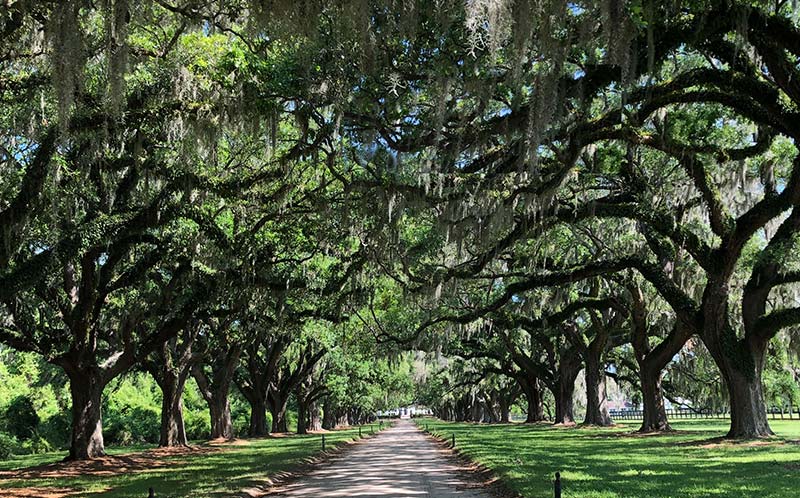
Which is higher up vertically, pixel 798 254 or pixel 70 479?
pixel 798 254

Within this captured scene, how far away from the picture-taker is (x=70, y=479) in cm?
1412

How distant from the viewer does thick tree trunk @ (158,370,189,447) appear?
23.5 meters

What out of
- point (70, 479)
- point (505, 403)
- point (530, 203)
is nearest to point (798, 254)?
point (530, 203)

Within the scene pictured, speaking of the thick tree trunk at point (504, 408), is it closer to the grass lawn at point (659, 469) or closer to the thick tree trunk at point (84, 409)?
the grass lawn at point (659, 469)

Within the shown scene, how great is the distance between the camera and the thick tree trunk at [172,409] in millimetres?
23500

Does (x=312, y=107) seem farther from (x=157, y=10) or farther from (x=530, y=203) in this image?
(x=530, y=203)

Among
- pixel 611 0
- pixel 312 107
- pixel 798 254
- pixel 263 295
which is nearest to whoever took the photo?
pixel 611 0

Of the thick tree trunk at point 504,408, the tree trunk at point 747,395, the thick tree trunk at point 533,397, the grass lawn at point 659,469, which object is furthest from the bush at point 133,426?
the tree trunk at point 747,395

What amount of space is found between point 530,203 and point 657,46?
4.46 metres

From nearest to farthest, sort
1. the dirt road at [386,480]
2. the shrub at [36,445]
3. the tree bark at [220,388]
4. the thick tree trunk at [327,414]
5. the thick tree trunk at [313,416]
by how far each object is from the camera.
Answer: the dirt road at [386,480] → the tree bark at [220,388] → the shrub at [36,445] → the thick tree trunk at [313,416] → the thick tree trunk at [327,414]

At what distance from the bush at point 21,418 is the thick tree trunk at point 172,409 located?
46.8ft

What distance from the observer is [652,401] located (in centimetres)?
2370

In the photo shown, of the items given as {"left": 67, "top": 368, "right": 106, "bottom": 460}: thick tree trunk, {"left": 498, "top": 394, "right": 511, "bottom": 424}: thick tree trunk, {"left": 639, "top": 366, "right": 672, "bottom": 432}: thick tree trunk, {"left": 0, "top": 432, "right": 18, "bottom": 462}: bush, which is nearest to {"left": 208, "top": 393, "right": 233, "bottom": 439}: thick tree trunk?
{"left": 0, "top": 432, "right": 18, "bottom": 462}: bush

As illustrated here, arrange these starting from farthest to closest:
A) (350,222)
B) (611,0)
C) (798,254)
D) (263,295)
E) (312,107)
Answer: (263,295)
(798,254)
(350,222)
(312,107)
(611,0)
